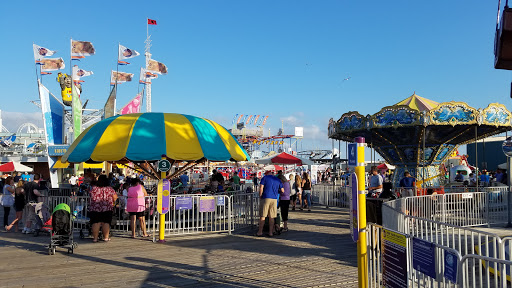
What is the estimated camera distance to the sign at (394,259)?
4.48 meters

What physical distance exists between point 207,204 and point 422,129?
10.6 meters

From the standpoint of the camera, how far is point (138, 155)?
989cm

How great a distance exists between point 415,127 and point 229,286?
1310cm

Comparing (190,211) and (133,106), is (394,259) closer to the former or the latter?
(190,211)

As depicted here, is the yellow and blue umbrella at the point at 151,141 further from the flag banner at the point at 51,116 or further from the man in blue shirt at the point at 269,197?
the flag banner at the point at 51,116

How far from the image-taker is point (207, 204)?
10484mm

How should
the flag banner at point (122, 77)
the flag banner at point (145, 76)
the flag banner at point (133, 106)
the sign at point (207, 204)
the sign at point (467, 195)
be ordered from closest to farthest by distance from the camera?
the sign at point (207, 204)
the sign at point (467, 195)
the flag banner at point (133, 106)
the flag banner at point (122, 77)
the flag banner at point (145, 76)

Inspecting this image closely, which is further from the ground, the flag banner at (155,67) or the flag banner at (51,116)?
the flag banner at (155,67)

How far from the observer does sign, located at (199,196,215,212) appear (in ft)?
34.1

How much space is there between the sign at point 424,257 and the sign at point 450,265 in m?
0.12

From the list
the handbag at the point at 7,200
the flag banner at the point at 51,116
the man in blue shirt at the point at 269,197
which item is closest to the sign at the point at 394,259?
the man in blue shirt at the point at 269,197

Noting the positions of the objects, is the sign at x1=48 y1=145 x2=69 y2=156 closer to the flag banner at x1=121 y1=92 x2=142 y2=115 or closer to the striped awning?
the flag banner at x1=121 y1=92 x2=142 y2=115

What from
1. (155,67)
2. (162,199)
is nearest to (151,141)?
(162,199)

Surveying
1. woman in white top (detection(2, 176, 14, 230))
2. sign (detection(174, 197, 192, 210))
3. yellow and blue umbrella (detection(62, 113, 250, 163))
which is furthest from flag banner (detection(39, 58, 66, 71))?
sign (detection(174, 197, 192, 210))
